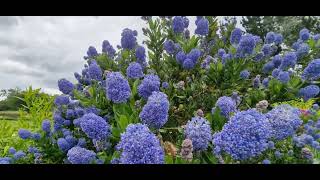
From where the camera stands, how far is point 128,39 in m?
3.61

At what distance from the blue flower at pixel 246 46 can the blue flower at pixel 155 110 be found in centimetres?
99

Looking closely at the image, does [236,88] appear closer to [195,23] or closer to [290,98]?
[290,98]

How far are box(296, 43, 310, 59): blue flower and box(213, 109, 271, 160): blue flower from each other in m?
1.41

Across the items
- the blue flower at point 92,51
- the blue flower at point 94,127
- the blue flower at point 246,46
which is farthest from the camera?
the blue flower at point 92,51

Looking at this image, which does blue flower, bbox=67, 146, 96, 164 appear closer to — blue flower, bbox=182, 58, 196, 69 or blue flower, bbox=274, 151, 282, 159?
blue flower, bbox=274, 151, 282, 159

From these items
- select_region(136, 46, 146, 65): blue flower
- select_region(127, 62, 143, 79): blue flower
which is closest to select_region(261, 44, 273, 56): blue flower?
select_region(136, 46, 146, 65): blue flower

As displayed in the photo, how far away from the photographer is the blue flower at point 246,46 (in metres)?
3.10

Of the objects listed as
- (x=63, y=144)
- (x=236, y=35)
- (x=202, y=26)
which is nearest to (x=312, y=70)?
(x=236, y=35)

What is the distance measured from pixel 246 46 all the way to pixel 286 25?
15374 mm

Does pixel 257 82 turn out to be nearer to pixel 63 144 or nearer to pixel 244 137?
pixel 244 137

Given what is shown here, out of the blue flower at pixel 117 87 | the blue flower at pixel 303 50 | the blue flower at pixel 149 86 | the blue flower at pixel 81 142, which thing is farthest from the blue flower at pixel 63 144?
the blue flower at pixel 303 50

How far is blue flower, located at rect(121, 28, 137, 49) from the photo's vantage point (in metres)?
3.61

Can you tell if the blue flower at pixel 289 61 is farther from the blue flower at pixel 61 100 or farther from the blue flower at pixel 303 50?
the blue flower at pixel 61 100

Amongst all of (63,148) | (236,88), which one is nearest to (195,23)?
(236,88)
